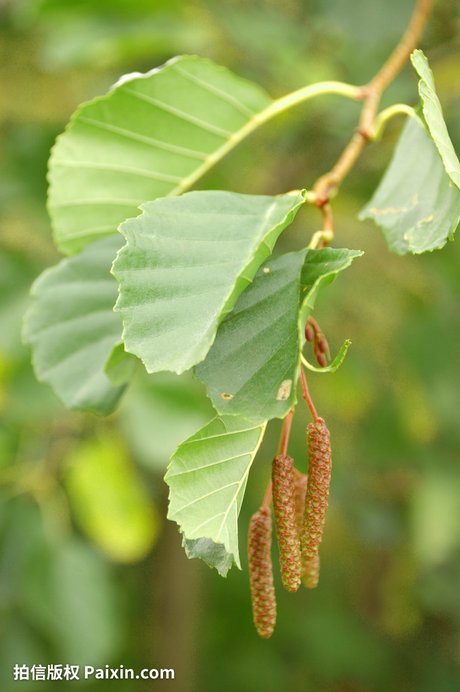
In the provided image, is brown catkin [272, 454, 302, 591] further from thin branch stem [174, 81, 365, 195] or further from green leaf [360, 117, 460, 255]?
thin branch stem [174, 81, 365, 195]

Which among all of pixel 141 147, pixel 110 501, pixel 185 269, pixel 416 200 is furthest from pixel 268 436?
pixel 185 269

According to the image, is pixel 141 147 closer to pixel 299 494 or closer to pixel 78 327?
pixel 78 327

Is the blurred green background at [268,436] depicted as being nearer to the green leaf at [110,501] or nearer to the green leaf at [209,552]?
the green leaf at [110,501]

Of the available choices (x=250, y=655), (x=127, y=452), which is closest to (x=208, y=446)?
(x=127, y=452)

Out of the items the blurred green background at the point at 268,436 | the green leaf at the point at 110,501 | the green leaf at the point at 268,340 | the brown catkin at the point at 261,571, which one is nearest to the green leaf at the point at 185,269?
the green leaf at the point at 268,340

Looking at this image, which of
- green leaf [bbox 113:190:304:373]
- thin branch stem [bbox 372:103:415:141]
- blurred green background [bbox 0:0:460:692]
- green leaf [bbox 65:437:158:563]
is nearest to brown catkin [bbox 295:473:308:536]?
green leaf [bbox 113:190:304:373]

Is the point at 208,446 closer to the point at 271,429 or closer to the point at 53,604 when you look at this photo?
the point at 53,604
